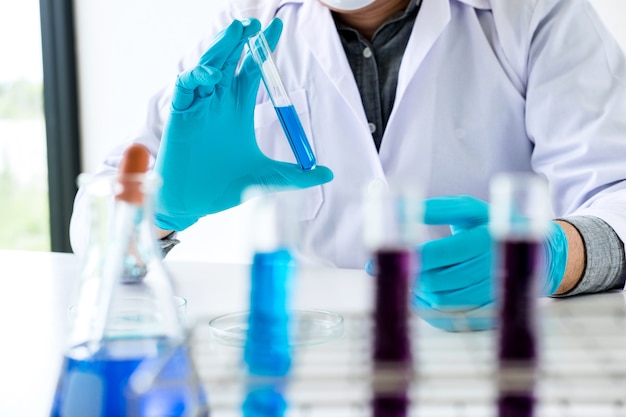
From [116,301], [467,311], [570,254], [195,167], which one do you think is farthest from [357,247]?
[116,301]

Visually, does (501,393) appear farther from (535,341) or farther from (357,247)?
(357,247)

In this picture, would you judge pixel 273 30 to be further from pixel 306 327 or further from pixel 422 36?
pixel 306 327

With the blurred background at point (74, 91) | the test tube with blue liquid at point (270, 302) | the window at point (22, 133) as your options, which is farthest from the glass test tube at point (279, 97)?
the window at point (22, 133)

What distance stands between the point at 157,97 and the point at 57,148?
1652 mm

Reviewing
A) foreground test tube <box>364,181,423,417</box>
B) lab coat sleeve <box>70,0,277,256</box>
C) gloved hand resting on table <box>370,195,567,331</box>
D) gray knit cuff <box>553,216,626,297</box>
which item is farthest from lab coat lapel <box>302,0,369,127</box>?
foreground test tube <box>364,181,423,417</box>

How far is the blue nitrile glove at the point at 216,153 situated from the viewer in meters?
1.47

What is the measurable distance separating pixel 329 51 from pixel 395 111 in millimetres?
215

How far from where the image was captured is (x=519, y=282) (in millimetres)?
489

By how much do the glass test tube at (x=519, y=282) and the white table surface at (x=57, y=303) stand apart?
0.12 metres

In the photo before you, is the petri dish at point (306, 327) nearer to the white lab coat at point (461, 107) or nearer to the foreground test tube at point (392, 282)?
the foreground test tube at point (392, 282)

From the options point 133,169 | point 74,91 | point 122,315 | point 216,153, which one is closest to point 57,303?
point 216,153

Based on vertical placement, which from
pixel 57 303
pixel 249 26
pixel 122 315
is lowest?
pixel 57 303

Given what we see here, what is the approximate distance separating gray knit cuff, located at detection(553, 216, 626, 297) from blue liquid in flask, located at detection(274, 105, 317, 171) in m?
0.48

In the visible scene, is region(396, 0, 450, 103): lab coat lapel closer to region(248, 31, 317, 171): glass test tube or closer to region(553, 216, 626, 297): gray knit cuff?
region(248, 31, 317, 171): glass test tube
